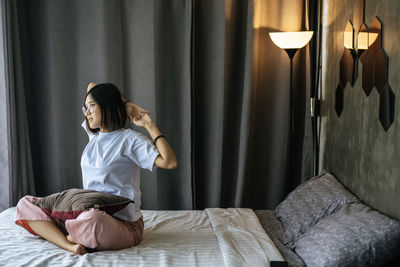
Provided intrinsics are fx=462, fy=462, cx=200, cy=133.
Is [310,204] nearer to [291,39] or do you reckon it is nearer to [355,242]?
[355,242]

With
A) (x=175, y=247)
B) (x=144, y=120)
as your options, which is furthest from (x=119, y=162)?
(x=175, y=247)

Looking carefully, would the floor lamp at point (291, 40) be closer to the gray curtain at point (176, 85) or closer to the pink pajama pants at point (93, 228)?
the gray curtain at point (176, 85)

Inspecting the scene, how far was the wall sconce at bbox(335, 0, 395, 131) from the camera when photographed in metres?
2.01

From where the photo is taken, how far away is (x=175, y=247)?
2.11 m

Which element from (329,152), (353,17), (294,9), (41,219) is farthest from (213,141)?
(41,219)

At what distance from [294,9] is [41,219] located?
2276 millimetres

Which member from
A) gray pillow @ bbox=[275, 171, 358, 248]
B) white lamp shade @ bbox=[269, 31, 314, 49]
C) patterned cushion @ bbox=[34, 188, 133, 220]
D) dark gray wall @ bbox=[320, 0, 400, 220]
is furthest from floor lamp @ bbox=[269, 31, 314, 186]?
patterned cushion @ bbox=[34, 188, 133, 220]

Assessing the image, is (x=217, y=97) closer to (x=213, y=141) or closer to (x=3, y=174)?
(x=213, y=141)

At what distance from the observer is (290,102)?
130 inches

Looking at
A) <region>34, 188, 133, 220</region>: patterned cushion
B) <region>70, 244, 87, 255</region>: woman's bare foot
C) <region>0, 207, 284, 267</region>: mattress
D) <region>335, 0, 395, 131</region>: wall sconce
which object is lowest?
<region>0, 207, 284, 267</region>: mattress

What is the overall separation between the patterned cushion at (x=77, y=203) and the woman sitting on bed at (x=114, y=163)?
4 centimetres

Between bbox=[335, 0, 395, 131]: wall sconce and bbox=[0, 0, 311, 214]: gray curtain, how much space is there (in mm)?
748

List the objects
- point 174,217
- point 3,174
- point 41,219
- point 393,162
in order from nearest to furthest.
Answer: point 393,162 → point 41,219 → point 174,217 → point 3,174

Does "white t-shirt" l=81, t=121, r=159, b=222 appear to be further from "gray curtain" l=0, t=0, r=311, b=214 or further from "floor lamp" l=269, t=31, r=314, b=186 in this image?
"floor lamp" l=269, t=31, r=314, b=186
